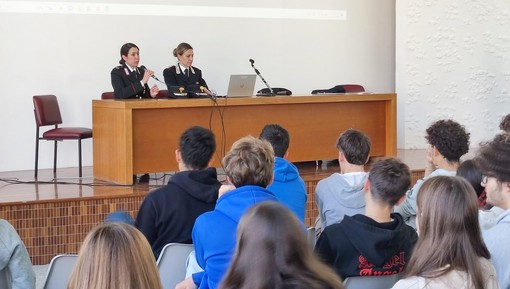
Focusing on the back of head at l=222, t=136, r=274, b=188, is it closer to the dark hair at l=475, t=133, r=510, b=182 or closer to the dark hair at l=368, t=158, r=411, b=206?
the dark hair at l=368, t=158, r=411, b=206

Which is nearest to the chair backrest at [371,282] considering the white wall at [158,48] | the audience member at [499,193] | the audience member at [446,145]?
the audience member at [499,193]

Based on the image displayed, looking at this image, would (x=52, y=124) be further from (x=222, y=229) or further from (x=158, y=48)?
(x=222, y=229)

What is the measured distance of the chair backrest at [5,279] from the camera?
8.51 feet

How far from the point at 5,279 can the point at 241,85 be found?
13.6ft

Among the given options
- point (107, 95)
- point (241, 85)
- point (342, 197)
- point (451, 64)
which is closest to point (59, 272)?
point (342, 197)

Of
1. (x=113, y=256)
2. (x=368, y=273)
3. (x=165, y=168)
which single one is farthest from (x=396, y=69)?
(x=113, y=256)

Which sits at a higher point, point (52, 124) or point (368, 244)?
point (52, 124)

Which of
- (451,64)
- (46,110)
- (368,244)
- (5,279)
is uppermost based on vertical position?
(451,64)

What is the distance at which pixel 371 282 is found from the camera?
7.88ft

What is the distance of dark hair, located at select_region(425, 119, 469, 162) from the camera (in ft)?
11.9

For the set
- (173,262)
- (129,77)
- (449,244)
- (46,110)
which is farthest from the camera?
(46,110)

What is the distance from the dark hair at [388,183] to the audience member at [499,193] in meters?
0.27

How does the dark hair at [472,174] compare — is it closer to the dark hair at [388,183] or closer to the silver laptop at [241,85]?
the dark hair at [388,183]

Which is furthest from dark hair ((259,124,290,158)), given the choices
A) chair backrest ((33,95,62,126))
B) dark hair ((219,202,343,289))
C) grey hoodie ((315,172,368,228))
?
chair backrest ((33,95,62,126))
